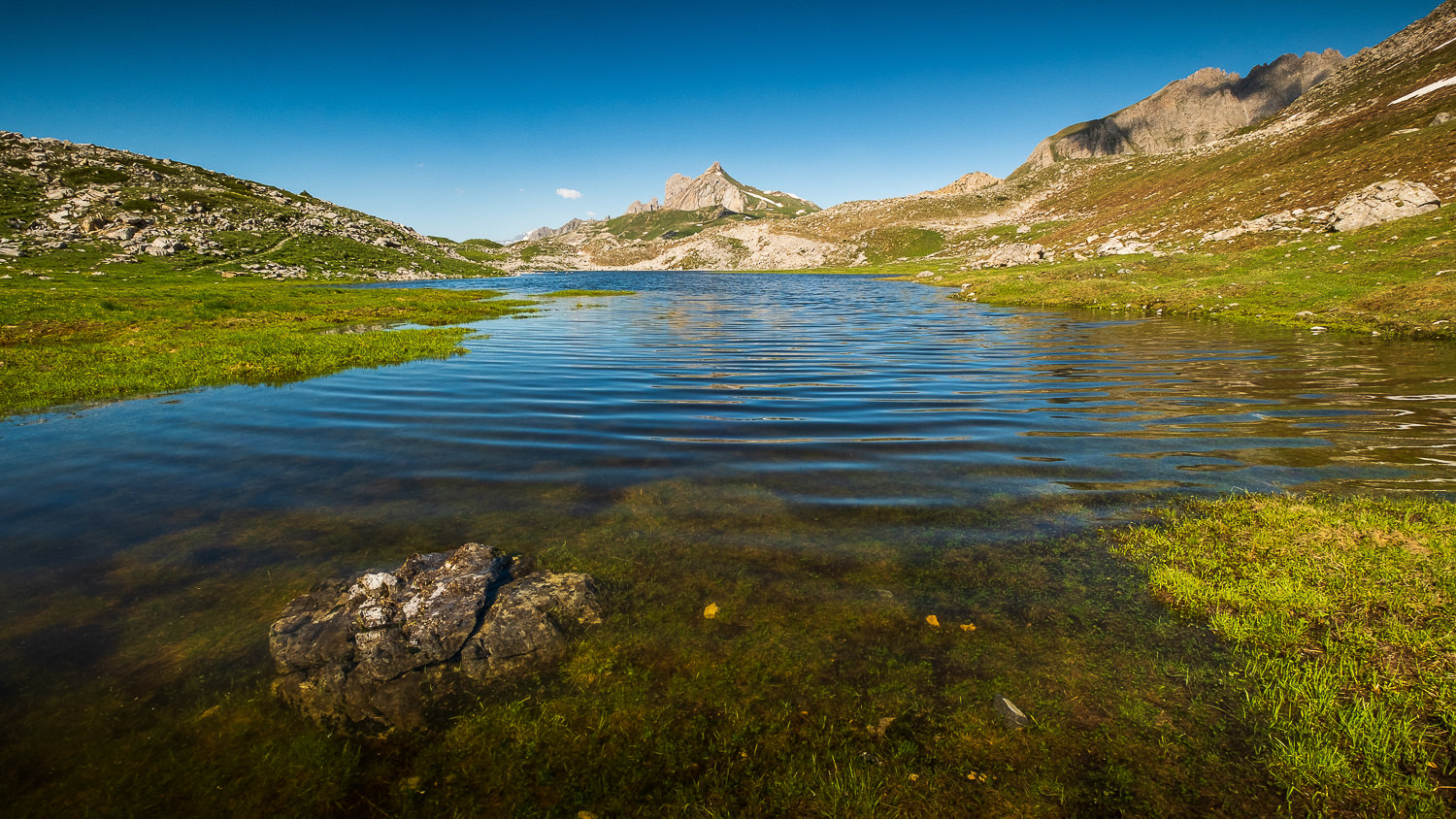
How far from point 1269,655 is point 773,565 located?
200 inches

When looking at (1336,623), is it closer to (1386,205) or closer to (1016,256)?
(1386,205)

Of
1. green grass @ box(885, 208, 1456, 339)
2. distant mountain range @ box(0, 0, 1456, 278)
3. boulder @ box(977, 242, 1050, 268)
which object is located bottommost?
green grass @ box(885, 208, 1456, 339)

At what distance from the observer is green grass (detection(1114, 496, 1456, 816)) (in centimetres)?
395

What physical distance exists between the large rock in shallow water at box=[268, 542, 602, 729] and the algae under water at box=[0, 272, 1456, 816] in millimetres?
327

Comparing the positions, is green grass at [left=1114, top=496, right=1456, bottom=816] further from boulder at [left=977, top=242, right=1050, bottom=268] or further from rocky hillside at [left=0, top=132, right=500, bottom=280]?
rocky hillside at [left=0, top=132, right=500, bottom=280]

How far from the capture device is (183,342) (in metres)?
27.1

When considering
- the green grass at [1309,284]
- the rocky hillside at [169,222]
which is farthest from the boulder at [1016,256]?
the rocky hillside at [169,222]

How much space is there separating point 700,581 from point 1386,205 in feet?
206

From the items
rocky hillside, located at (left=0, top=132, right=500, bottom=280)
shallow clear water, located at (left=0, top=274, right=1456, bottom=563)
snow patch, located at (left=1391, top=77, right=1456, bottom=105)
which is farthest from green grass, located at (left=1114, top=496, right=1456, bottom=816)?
rocky hillside, located at (left=0, top=132, right=500, bottom=280)

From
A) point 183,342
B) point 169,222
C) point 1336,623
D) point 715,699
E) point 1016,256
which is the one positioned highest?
point 169,222

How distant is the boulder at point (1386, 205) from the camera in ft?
132

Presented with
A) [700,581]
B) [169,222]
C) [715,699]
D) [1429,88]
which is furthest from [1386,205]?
[169,222]

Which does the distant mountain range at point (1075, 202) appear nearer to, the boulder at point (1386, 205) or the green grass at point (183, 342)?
the boulder at point (1386, 205)

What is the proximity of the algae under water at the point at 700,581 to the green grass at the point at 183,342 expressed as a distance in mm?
3767
